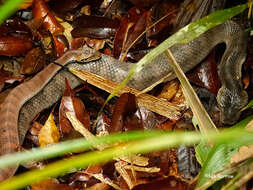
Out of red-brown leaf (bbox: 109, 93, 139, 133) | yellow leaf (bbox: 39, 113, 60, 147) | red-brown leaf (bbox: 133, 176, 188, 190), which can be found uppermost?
red-brown leaf (bbox: 109, 93, 139, 133)

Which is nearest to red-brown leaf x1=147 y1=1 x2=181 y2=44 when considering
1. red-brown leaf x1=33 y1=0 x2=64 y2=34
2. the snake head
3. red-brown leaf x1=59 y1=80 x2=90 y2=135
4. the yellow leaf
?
the snake head

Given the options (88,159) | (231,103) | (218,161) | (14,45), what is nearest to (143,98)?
(231,103)

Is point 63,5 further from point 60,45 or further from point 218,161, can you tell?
point 218,161

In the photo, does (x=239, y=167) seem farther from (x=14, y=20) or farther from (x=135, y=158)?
(x=14, y=20)

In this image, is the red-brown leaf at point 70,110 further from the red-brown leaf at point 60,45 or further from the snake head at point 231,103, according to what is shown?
the snake head at point 231,103

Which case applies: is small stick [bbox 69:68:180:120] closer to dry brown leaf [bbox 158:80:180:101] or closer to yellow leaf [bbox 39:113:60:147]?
dry brown leaf [bbox 158:80:180:101]

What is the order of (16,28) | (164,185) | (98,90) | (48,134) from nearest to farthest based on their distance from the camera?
1. (164,185)
2. (48,134)
3. (98,90)
4. (16,28)
